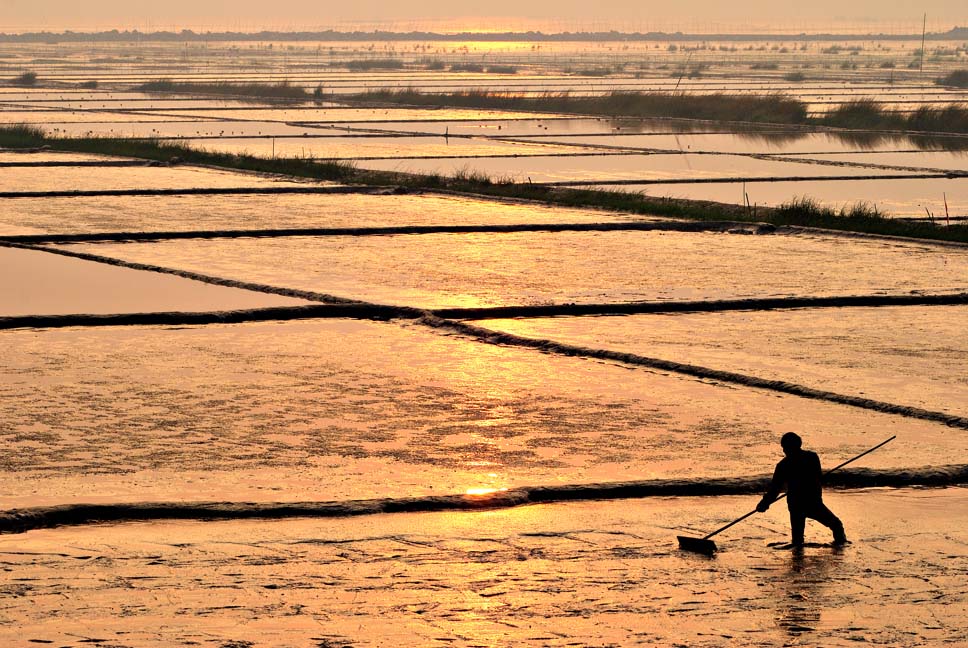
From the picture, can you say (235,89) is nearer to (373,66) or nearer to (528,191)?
(528,191)

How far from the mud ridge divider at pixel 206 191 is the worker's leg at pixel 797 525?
13.9m

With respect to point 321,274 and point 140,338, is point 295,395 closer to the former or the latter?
point 140,338

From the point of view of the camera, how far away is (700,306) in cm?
1112

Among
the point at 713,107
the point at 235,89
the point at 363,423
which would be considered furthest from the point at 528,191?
the point at 235,89

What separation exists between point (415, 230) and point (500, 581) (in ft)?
34.3

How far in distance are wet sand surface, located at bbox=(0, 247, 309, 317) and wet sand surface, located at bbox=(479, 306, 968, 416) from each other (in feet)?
5.91

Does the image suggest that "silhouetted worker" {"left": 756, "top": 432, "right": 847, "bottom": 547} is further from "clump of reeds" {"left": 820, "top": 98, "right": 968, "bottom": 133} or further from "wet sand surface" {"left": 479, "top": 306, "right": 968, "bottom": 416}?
"clump of reeds" {"left": 820, "top": 98, "right": 968, "bottom": 133}

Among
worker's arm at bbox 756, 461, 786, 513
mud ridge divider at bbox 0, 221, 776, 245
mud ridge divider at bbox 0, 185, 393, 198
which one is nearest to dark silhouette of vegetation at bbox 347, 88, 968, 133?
mud ridge divider at bbox 0, 185, 393, 198

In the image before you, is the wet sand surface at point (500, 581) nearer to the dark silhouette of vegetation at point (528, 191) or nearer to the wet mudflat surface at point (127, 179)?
the dark silhouette of vegetation at point (528, 191)

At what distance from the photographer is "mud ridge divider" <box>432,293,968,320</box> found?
1077 centimetres

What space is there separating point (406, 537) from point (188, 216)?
1108 cm

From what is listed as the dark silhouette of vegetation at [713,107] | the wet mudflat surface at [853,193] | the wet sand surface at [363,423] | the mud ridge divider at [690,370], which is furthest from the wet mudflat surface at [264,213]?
the dark silhouette of vegetation at [713,107]

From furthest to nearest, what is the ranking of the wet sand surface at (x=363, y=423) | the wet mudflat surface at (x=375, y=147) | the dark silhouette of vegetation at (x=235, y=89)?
1. the dark silhouette of vegetation at (x=235, y=89)
2. the wet mudflat surface at (x=375, y=147)
3. the wet sand surface at (x=363, y=423)

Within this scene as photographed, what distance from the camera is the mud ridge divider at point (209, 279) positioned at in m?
11.2
